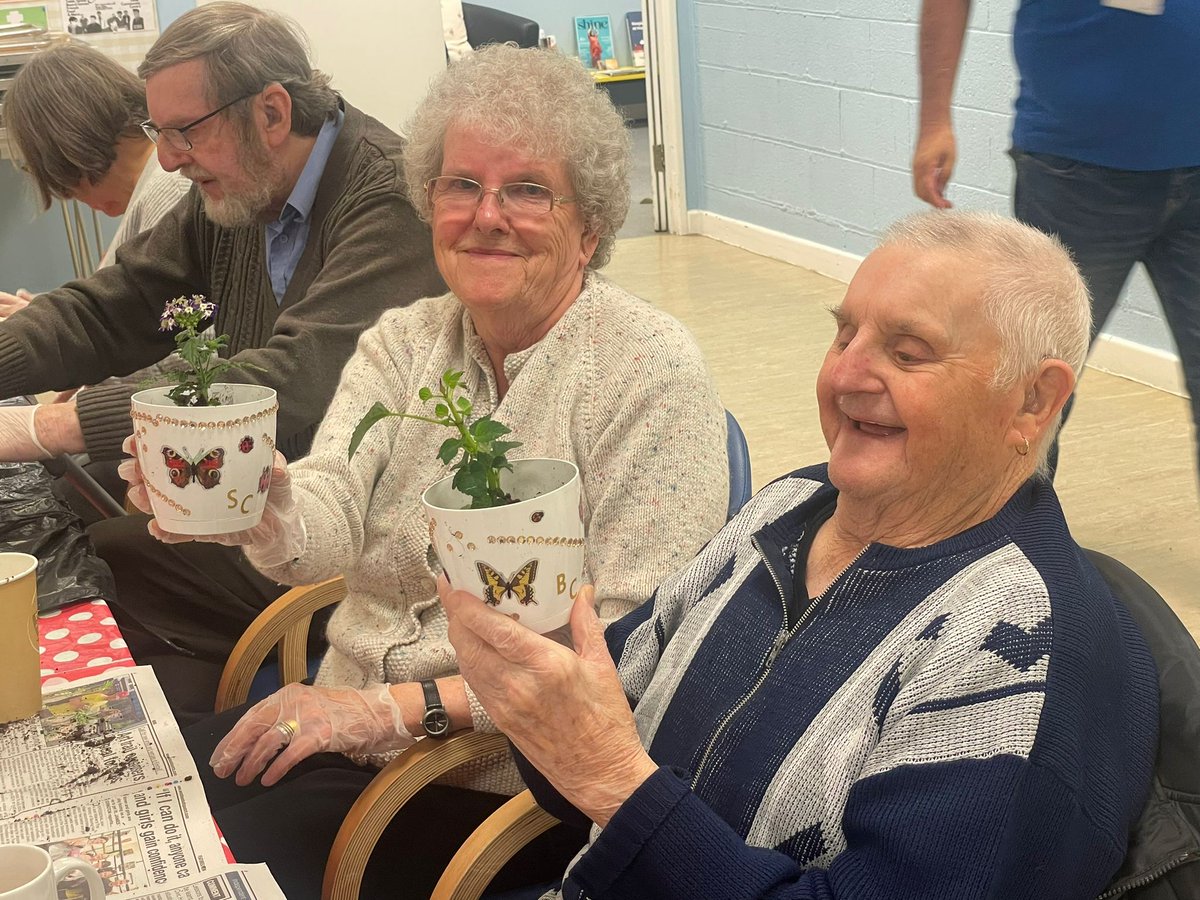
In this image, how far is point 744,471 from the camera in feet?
5.12

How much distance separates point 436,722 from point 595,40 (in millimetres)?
9199

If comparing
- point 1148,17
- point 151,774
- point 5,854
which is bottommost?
point 151,774

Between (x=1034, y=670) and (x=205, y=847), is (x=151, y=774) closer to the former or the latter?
(x=205, y=847)

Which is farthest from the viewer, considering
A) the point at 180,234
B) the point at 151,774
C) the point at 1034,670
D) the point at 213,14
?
the point at 180,234

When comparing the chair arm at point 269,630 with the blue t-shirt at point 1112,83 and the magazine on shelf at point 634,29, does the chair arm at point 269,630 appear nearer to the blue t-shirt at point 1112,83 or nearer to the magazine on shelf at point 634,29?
the blue t-shirt at point 1112,83

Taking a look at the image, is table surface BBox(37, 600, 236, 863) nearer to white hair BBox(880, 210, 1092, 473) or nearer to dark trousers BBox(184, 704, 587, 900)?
dark trousers BBox(184, 704, 587, 900)

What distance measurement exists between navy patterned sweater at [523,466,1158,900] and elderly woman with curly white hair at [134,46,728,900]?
0.93 ft

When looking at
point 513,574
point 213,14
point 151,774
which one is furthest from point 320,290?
point 513,574

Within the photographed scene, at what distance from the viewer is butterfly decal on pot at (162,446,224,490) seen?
123 cm

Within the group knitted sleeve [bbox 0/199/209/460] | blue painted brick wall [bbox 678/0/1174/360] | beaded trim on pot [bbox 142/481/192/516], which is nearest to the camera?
beaded trim on pot [bbox 142/481/192/516]

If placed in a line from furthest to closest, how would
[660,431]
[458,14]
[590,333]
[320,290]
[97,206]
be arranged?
[458,14]
[97,206]
[320,290]
[590,333]
[660,431]

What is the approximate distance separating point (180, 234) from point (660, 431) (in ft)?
4.47

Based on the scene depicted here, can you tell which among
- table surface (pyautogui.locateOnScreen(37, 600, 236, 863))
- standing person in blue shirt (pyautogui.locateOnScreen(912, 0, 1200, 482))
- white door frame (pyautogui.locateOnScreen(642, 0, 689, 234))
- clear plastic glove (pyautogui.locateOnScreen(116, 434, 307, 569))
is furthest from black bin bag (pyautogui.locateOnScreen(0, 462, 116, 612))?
white door frame (pyautogui.locateOnScreen(642, 0, 689, 234))

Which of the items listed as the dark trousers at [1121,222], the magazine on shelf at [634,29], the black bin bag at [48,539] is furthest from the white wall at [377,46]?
the magazine on shelf at [634,29]
